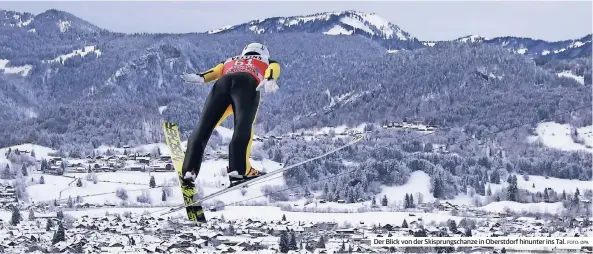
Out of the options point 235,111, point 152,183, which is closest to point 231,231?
point 152,183

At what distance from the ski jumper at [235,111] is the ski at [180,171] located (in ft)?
1.55

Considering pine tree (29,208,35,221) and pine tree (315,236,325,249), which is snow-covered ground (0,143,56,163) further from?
pine tree (315,236,325,249)

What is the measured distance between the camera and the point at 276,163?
134 meters

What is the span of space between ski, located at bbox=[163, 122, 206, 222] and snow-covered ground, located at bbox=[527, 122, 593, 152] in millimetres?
150783

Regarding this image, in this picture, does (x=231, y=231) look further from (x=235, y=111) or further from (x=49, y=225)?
(x=235, y=111)

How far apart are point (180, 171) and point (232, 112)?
4.65 feet

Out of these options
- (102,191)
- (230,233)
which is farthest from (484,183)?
(230,233)

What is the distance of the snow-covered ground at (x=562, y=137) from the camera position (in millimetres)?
163875

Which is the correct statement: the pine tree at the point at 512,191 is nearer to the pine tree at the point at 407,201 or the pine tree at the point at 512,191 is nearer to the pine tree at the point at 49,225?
the pine tree at the point at 407,201

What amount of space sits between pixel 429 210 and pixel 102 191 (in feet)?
120

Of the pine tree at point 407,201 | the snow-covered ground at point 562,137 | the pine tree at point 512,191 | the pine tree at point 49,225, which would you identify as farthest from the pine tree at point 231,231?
the snow-covered ground at point 562,137

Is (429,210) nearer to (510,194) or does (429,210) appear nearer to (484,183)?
(510,194)

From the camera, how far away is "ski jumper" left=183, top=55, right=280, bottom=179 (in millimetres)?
15656

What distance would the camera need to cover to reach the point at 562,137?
170000 mm
